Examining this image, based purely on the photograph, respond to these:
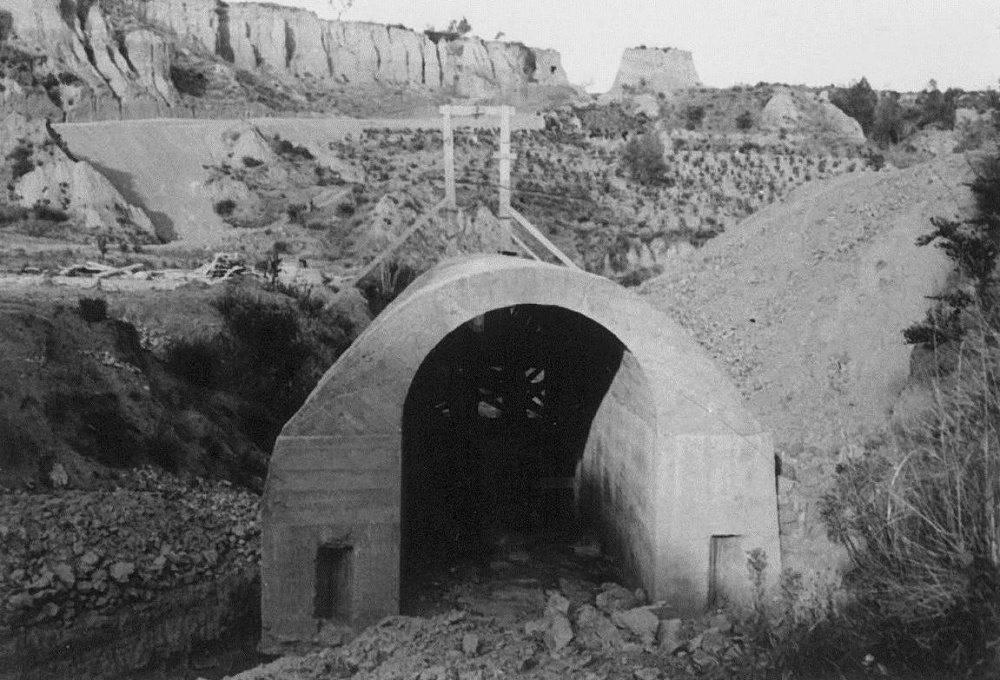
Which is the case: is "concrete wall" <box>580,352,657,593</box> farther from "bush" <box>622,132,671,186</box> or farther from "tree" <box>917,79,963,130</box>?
"tree" <box>917,79,963,130</box>

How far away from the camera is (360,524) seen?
32.7 ft

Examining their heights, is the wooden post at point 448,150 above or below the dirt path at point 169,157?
below

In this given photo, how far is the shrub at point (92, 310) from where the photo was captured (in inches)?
715

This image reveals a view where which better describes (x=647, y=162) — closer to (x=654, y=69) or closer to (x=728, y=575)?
(x=654, y=69)

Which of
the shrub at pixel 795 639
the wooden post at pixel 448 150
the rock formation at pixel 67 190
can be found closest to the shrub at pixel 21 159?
the rock formation at pixel 67 190

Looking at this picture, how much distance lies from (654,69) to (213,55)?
35556 millimetres

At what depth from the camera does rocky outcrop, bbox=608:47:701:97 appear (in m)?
80.6

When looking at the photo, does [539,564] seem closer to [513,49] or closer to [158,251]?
[158,251]

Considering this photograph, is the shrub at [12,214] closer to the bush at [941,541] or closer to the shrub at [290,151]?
the shrub at [290,151]

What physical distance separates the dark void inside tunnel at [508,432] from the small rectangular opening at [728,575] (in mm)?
3811

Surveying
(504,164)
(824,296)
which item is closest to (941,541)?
(824,296)

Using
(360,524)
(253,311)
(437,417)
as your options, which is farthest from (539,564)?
(253,311)

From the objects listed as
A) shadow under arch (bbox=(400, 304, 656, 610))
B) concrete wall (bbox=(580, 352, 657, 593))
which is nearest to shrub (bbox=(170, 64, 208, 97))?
shadow under arch (bbox=(400, 304, 656, 610))

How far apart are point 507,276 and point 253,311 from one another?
536 inches
